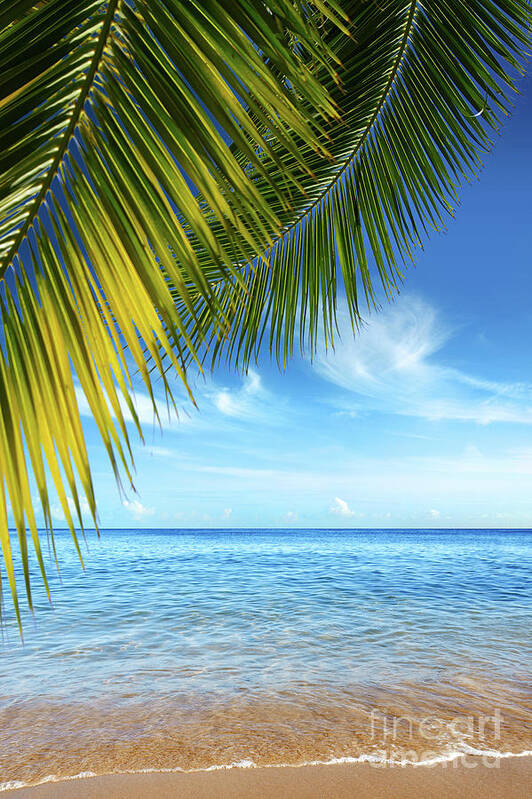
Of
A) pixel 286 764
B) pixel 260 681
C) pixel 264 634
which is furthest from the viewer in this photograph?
pixel 264 634

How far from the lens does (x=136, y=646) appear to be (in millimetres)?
5754

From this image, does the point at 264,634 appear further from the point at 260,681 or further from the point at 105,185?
the point at 105,185

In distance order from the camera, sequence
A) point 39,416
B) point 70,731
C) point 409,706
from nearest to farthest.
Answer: point 39,416, point 70,731, point 409,706

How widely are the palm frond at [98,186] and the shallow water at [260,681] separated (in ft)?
11.2

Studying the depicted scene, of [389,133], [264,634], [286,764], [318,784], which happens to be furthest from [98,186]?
[264,634]

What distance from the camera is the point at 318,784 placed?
280 cm

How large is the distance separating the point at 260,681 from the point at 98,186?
489cm

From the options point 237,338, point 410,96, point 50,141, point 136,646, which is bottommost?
point 136,646

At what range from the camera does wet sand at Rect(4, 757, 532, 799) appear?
106 inches

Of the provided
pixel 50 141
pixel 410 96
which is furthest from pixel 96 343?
pixel 410 96

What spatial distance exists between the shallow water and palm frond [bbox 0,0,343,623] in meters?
3.40

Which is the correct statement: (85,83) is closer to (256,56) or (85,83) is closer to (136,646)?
(256,56)

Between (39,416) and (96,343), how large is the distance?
0.08 meters

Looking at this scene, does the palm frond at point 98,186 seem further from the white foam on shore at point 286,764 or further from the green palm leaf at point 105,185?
the white foam on shore at point 286,764
